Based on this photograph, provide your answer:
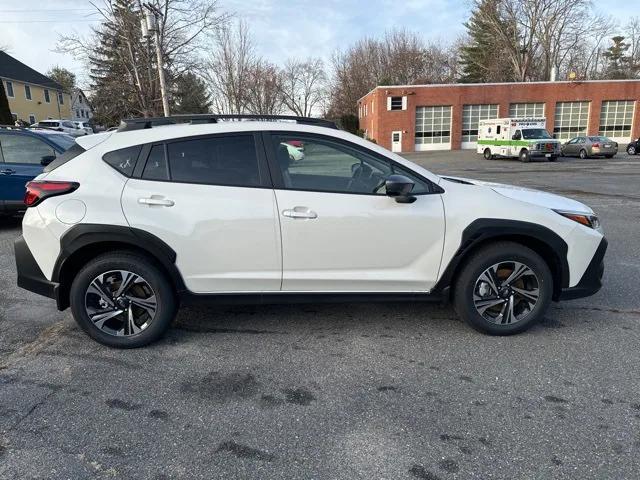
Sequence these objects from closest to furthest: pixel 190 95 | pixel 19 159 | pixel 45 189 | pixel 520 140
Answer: pixel 45 189
pixel 19 159
pixel 520 140
pixel 190 95

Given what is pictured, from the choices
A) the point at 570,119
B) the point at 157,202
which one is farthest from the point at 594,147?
the point at 157,202

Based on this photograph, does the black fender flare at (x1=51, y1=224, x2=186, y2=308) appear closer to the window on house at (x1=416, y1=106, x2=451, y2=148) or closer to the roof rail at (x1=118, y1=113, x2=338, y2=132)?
the roof rail at (x1=118, y1=113, x2=338, y2=132)

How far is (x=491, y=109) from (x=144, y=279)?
43.2m

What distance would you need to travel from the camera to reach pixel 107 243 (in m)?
3.50

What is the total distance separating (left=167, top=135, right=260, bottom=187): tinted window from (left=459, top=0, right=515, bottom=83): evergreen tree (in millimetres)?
55365

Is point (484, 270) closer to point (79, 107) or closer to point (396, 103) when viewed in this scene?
point (396, 103)

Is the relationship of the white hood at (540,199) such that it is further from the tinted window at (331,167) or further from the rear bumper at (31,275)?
the rear bumper at (31,275)

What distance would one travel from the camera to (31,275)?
3621 millimetres

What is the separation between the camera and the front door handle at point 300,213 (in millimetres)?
3439

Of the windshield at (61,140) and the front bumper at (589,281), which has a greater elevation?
the windshield at (61,140)

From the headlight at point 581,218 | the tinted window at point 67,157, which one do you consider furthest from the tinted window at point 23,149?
the headlight at point 581,218

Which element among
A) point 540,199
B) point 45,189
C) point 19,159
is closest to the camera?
point 45,189

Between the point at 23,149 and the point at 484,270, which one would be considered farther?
the point at 23,149

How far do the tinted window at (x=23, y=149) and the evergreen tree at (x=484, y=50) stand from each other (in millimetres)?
53018
